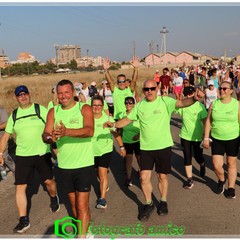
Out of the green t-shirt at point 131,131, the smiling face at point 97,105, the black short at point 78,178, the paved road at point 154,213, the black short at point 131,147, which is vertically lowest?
the paved road at point 154,213

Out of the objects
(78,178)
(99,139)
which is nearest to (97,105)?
(99,139)

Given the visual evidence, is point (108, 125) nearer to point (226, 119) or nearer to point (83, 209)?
point (83, 209)

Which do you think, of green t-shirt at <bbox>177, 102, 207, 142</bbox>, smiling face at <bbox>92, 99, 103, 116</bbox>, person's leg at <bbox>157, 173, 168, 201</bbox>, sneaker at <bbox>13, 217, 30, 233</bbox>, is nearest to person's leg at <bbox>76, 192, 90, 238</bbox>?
sneaker at <bbox>13, 217, 30, 233</bbox>

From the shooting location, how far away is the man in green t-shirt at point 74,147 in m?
3.77

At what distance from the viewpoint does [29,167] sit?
476 centimetres

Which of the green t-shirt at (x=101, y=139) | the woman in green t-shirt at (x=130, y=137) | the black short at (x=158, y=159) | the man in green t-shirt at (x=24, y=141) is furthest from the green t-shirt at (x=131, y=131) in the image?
the man in green t-shirt at (x=24, y=141)

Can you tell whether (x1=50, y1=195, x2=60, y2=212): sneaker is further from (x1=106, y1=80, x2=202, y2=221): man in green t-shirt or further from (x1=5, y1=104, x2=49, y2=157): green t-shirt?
(x1=106, y1=80, x2=202, y2=221): man in green t-shirt

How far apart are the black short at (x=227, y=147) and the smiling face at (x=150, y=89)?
4.83 feet

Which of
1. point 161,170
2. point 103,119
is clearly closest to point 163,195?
point 161,170

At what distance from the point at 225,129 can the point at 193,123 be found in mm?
706

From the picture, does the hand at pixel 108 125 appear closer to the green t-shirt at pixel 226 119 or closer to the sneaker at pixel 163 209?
the sneaker at pixel 163 209

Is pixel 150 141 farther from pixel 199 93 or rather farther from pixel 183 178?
pixel 183 178

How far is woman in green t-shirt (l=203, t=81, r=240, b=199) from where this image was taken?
17.3 feet

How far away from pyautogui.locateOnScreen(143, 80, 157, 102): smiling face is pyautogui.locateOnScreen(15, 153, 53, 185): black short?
171cm
